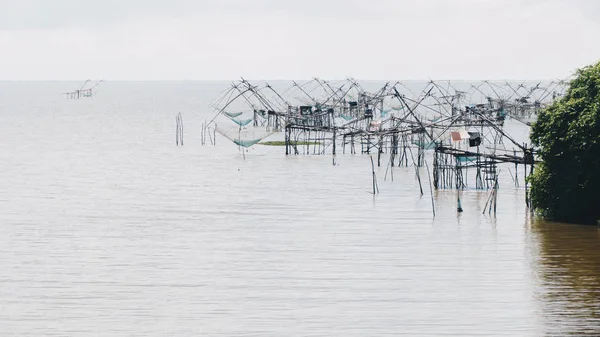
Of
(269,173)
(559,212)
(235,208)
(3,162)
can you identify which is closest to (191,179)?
(269,173)

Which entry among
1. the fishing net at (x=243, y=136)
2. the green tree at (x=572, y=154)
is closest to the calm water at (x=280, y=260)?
the green tree at (x=572, y=154)

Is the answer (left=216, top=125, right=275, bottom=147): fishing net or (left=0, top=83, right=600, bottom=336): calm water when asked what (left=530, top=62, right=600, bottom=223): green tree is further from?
(left=216, top=125, right=275, bottom=147): fishing net

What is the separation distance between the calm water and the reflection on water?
0.05m

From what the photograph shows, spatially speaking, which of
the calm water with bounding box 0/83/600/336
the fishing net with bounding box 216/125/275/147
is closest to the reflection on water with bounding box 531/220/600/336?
the calm water with bounding box 0/83/600/336

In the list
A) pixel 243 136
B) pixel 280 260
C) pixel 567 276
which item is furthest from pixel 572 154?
pixel 243 136

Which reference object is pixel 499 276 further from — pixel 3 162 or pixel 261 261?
pixel 3 162

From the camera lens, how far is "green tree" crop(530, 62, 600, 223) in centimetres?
2769

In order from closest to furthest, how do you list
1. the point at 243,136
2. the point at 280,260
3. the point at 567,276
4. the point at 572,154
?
the point at 567,276 → the point at 280,260 → the point at 572,154 → the point at 243,136

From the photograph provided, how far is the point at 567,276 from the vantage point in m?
23.0

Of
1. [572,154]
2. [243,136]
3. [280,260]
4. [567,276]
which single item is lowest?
[567,276]

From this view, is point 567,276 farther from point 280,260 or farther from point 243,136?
point 243,136

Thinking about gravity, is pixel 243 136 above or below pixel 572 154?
above

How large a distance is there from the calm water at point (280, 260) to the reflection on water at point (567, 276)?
53 mm

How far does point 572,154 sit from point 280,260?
870 centimetres
